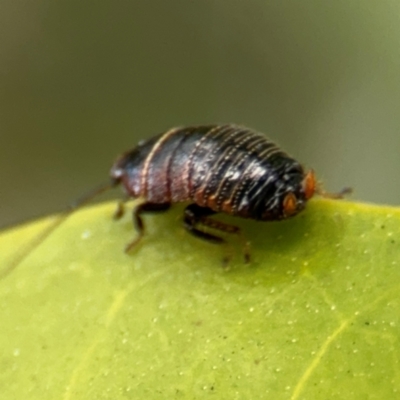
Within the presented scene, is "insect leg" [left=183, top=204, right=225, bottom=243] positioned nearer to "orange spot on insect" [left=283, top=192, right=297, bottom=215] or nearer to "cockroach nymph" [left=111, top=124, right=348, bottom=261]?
"cockroach nymph" [left=111, top=124, right=348, bottom=261]

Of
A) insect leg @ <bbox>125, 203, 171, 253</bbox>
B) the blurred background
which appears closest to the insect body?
insect leg @ <bbox>125, 203, 171, 253</bbox>

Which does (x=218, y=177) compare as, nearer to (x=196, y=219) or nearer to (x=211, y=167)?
(x=211, y=167)

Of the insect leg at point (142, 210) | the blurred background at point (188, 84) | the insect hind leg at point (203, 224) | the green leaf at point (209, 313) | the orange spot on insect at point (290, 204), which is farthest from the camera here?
the blurred background at point (188, 84)

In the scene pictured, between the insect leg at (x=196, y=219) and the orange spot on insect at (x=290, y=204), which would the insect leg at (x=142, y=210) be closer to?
the insect leg at (x=196, y=219)

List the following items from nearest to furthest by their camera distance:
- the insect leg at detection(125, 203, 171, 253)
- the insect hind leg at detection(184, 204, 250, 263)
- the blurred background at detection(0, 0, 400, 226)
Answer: the insect hind leg at detection(184, 204, 250, 263) → the insect leg at detection(125, 203, 171, 253) → the blurred background at detection(0, 0, 400, 226)

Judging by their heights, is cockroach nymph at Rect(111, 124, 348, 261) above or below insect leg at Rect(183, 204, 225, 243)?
above

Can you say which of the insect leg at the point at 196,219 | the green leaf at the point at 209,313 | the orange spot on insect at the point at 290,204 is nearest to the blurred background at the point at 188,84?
the insect leg at the point at 196,219

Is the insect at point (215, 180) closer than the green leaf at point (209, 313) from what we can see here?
No

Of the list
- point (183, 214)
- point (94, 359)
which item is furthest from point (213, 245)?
point (94, 359)
